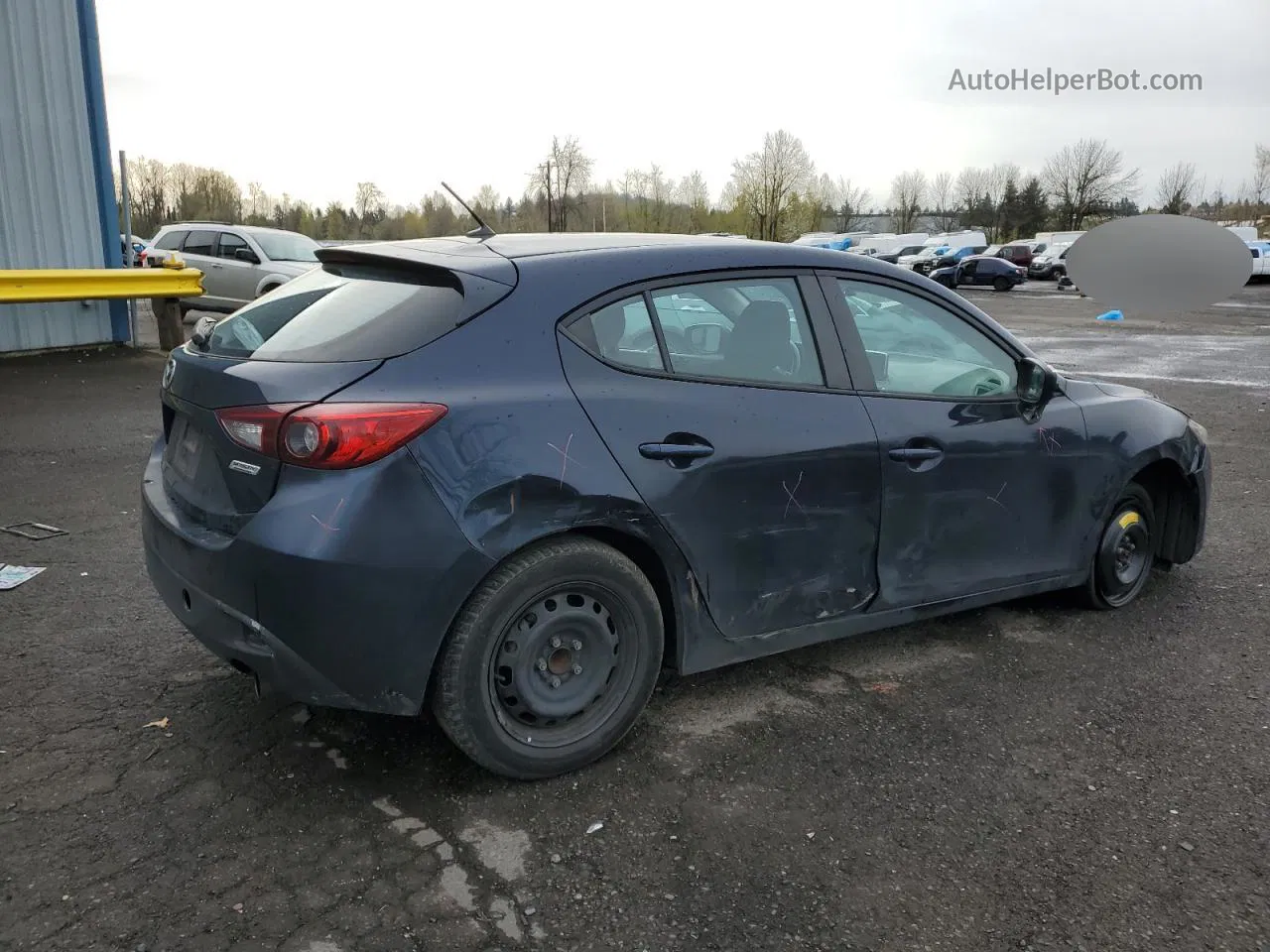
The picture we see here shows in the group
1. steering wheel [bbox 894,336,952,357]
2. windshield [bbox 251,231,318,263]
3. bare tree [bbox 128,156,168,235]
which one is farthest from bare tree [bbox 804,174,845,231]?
steering wheel [bbox 894,336,952,357]

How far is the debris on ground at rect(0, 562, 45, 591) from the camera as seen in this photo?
15.2 feet

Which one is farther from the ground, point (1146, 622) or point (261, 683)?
point (261, 683)

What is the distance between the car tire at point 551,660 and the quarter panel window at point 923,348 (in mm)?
1295

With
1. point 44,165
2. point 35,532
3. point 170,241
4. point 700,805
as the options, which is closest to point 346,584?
point 700,805

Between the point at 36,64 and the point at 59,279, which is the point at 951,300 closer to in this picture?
the point at 59,279

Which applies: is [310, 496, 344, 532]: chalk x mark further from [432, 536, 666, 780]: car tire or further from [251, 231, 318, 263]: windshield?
[251, 231, 318, 263]: windshield

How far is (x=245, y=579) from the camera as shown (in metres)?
2.79

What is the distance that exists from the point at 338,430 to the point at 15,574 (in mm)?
3001

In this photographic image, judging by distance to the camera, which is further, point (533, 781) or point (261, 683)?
point (533, 781)

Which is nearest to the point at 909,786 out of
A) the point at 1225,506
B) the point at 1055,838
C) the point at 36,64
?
the point at 1055,838

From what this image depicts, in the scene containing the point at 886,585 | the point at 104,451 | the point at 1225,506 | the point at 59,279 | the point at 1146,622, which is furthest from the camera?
the point at 59,279

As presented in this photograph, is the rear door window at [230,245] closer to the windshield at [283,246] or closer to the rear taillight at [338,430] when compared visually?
the windshield at [283,246]

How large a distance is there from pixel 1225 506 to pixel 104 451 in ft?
25.7

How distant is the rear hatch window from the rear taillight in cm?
20
